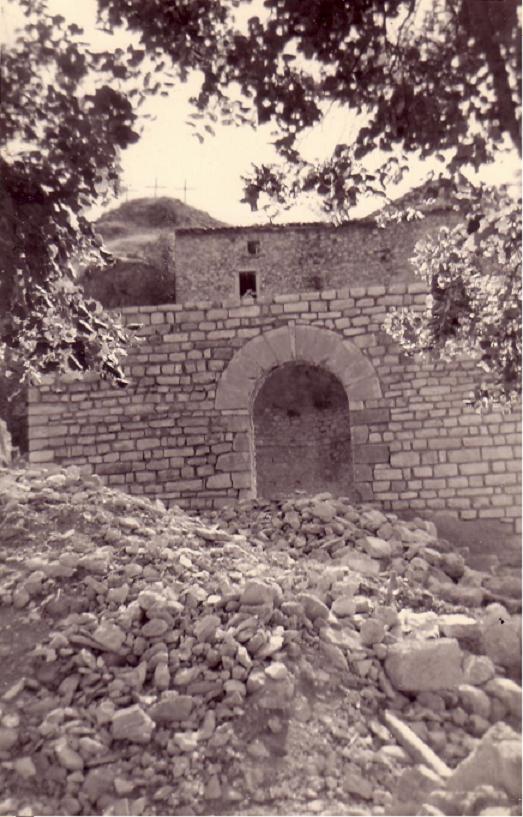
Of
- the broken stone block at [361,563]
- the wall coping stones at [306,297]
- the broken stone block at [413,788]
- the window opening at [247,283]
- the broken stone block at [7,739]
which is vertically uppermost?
the window opening at [247,283]

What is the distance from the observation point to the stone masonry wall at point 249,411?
6406mm

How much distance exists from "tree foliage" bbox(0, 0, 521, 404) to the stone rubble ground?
1560mm

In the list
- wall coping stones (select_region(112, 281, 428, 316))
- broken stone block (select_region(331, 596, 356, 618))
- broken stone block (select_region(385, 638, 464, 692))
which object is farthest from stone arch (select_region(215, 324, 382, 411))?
broken stone block (select_region(385, 638, 464, 692))

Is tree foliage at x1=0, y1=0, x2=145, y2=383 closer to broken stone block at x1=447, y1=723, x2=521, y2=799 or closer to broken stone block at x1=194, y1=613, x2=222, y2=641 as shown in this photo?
broken stone block at x1=194, y1=613, x2=222, y2=641

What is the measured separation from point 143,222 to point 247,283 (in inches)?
222

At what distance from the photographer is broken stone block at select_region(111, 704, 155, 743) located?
2.92 m

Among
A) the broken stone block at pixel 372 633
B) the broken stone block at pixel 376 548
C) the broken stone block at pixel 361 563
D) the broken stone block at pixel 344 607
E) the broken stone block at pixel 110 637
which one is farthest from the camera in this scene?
the broken stone block at pixel 376 548

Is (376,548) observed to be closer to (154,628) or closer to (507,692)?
(507,692)

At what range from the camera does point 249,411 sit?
6762mm

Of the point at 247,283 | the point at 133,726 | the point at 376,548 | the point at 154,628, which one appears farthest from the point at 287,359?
the point at 247,283

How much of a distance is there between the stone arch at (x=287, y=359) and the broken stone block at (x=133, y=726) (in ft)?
13.1

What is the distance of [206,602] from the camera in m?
3.59

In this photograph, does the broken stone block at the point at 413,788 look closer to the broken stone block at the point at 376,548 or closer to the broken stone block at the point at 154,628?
the broken stone block at the point at 154,628

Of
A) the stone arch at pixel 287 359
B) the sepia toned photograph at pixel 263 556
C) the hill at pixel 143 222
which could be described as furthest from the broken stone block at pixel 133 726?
the hill at pixel 143 222
